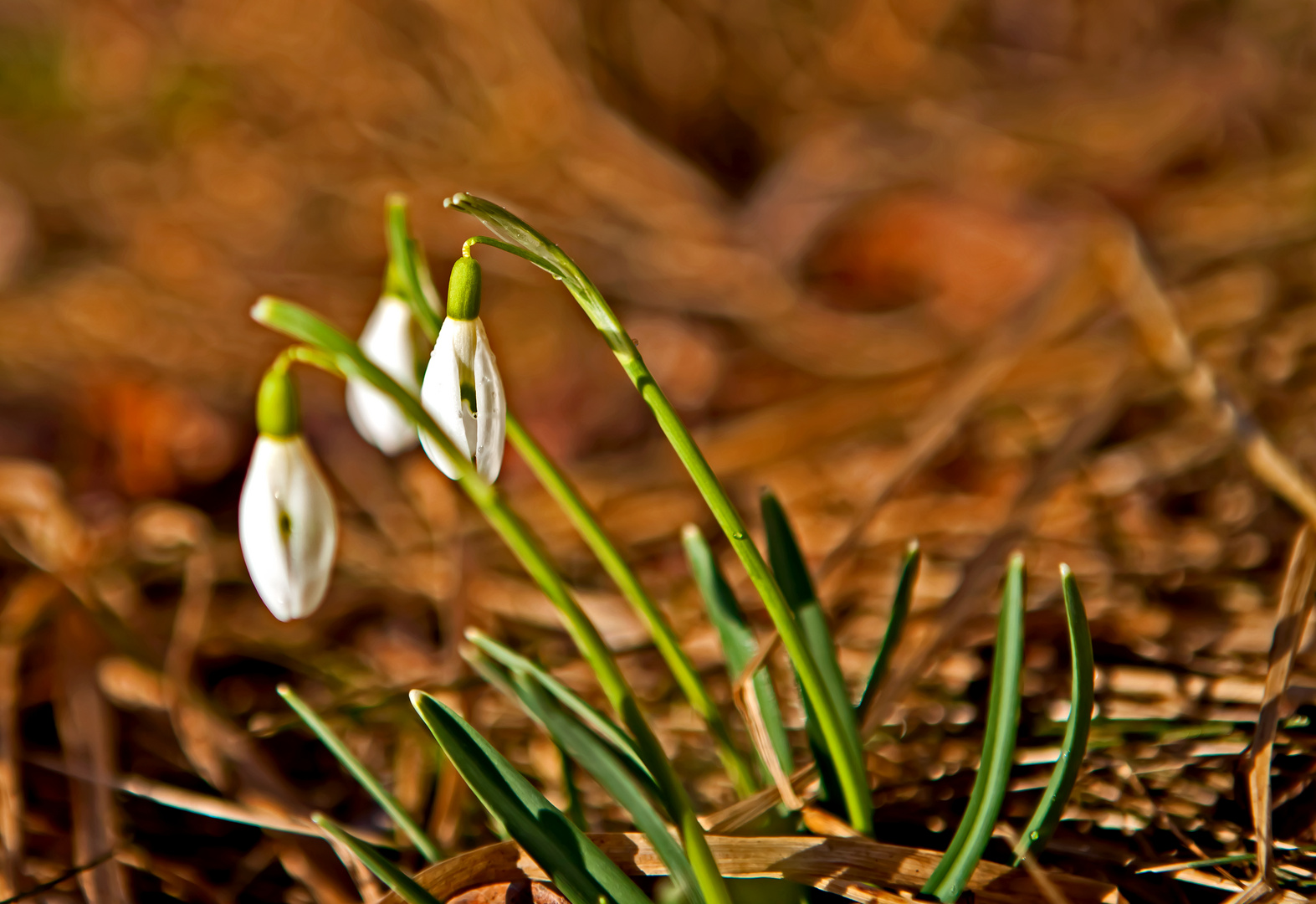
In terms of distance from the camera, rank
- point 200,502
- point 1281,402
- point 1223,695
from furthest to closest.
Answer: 1. point 200,502
2. point 1281,402
3. point 1223,695

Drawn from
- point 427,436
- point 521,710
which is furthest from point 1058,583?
point 427,436

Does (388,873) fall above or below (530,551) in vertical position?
below

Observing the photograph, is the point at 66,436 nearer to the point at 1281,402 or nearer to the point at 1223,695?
the point at 1223,695

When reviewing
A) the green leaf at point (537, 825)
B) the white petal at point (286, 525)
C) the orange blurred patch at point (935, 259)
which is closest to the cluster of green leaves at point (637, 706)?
the green leaf at point (537, 825)

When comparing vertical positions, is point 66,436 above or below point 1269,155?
below

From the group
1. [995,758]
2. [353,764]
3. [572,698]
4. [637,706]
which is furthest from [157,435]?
[995,758]

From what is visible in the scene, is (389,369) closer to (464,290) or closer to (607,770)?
(464,290)

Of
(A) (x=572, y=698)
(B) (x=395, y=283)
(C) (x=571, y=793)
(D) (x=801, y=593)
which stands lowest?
(C) (x=571, y=793)
